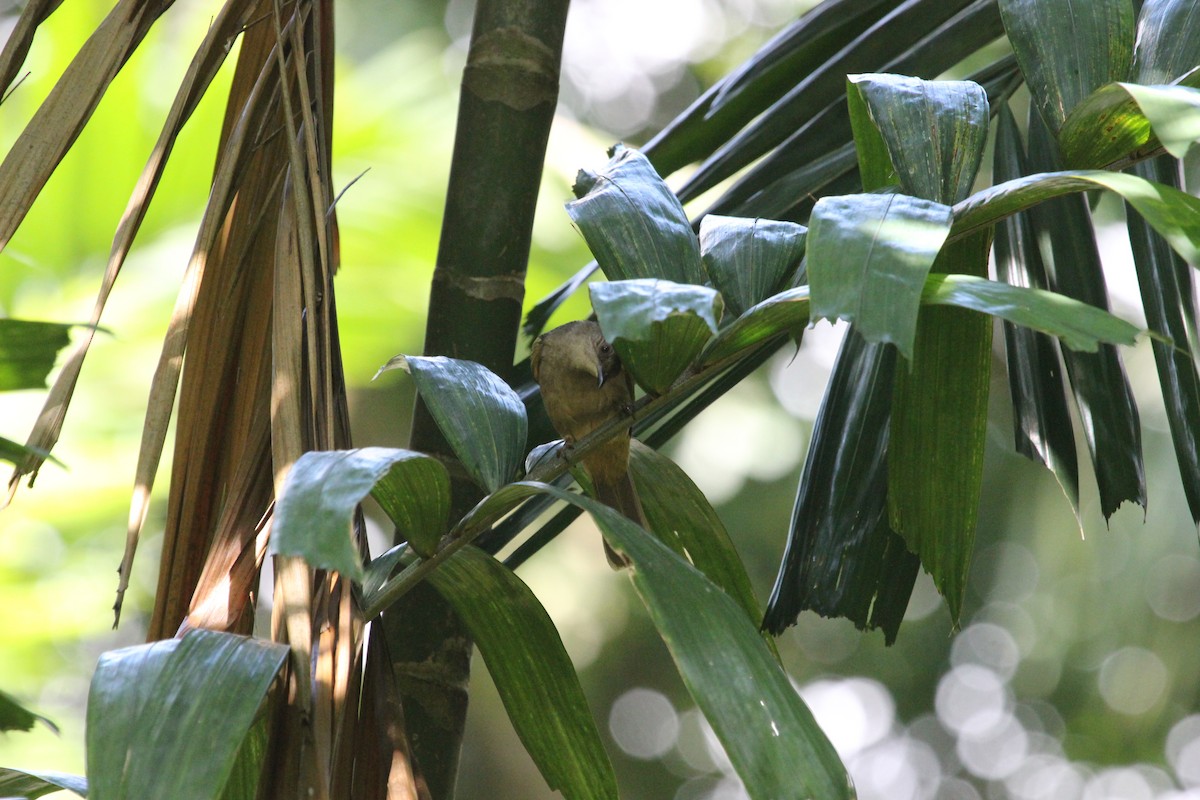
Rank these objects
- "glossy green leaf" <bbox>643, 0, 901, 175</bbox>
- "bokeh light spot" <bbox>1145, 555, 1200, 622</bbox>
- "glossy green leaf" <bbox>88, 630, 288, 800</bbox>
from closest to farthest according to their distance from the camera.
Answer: "glossy green leaf" <bbox>88, 630, 288, 800</bbox>
"glossy green leaf" <bbox>643, 0, 901, 175</bbox>
"bokeh light spot" <bbox>1145, 555, 1200, 622</bbox>

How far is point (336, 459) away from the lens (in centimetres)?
75

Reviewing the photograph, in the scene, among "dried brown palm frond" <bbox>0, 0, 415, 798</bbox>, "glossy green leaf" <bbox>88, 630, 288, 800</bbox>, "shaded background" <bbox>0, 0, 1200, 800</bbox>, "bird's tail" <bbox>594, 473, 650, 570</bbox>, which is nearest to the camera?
"glossy green leaf" <bbox>88, 630, 288, 800</bbox>

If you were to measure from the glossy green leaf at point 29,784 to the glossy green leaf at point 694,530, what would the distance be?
0.56 metres

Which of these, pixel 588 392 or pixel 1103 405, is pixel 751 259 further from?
pixel 588 392

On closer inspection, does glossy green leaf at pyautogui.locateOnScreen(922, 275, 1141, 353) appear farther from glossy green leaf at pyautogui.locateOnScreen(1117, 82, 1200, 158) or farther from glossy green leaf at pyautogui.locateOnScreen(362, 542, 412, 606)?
glossy green leaf at pyautogui.locateOnScreen(362, 542, 412, 606)

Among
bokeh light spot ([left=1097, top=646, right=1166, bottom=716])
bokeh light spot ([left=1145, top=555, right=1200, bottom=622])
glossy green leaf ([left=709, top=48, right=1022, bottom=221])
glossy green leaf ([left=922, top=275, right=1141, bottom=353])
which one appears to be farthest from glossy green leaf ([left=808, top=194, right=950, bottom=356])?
bokeh light spot ([left=1097, top=646, right=1166, bottom=716])

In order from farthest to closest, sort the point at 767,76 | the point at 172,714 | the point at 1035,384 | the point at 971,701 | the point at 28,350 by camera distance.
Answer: the point at 971,701 < the point at 767,76 < the point at 1035,384 < the point at 28,350 < the point at 172,714

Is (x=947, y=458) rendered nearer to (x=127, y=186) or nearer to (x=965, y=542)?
(x=965, y=542)

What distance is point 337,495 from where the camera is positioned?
0.70m

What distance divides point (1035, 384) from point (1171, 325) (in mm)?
146

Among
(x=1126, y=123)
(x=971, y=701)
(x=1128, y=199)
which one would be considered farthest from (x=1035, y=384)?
(x=971, y=701)

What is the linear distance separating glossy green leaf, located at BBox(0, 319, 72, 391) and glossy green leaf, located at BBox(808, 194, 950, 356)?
1.77 ft

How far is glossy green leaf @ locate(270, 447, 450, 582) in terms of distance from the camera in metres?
0.66

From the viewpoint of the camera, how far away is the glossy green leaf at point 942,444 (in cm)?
98
